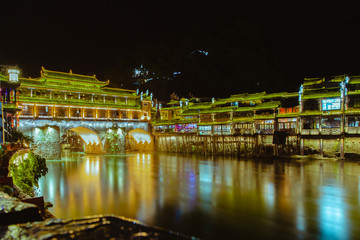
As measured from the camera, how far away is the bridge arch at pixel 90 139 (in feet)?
127

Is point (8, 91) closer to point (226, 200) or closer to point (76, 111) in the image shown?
point (76, 111)

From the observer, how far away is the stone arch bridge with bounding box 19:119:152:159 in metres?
32.0

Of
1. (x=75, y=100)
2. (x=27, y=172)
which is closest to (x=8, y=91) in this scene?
(x=27, y=172)

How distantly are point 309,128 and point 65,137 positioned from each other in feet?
161

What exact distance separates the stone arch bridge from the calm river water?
1235 centimetres

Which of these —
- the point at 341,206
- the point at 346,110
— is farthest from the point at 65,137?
the point at 341,206

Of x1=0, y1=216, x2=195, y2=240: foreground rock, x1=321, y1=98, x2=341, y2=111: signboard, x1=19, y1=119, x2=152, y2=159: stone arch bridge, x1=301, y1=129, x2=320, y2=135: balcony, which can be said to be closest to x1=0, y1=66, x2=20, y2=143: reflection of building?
x1=19, y1=119, x2=152, y2=159: stone arch bridge

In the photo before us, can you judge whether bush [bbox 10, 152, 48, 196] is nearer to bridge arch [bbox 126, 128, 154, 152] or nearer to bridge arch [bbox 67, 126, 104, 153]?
bridge arch [bbox 67, 126, 104, 153]

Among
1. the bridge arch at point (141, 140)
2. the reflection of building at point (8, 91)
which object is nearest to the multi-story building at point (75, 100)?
the bridge arch at point (141, 140)

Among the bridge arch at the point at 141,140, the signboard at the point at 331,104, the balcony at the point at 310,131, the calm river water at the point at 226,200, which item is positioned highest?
the signboard at the point at 331,104

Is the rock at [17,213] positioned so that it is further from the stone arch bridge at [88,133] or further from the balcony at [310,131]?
the balcony at [310,131]

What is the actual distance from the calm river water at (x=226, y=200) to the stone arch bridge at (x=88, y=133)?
1235 centimetres

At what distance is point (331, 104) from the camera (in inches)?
1089

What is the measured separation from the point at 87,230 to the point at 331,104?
29830mm
